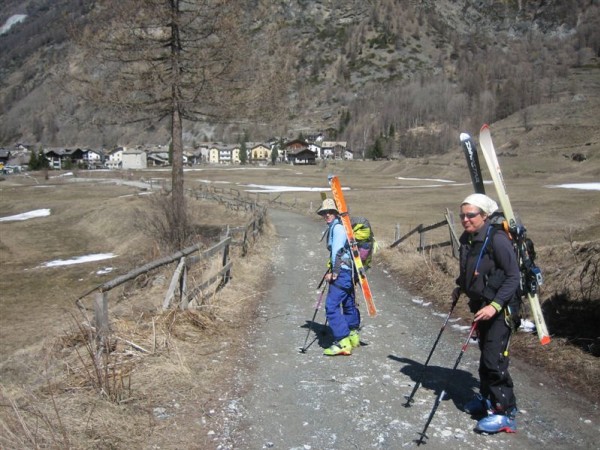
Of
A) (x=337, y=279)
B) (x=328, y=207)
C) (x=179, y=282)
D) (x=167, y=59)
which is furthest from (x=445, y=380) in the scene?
(x=167, y=59)

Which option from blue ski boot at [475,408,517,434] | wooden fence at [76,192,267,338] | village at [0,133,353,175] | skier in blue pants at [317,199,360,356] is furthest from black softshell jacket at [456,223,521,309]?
village at [0,133,353,175]

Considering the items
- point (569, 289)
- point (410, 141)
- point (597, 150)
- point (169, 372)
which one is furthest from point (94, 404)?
point (410, 141)

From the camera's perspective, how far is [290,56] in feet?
61.1

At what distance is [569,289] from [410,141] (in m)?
158

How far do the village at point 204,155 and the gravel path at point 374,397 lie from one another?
149697 millimetres

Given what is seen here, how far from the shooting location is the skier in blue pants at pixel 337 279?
23.8ft

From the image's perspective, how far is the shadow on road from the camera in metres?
5.92

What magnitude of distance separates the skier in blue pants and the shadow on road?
0.81 meters

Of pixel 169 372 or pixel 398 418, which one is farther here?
pixel 169 372

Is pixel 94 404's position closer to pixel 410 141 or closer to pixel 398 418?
pixel 398 418

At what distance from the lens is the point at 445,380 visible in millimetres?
6410

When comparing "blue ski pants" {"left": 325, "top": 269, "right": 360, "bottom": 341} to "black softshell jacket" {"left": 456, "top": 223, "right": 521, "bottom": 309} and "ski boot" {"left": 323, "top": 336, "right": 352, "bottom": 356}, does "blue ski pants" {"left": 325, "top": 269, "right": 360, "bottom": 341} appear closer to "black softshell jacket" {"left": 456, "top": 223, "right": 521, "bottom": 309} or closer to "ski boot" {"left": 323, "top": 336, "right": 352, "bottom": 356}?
"ski boot" {"left": 323, "top": 336, "right": 352, "bottom": 356}

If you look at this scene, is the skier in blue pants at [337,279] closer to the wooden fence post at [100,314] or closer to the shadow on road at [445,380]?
the shadow on road at [445,380]

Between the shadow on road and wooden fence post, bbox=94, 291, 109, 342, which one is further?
wooden fence post, bbox=94, 291, 109, 342
